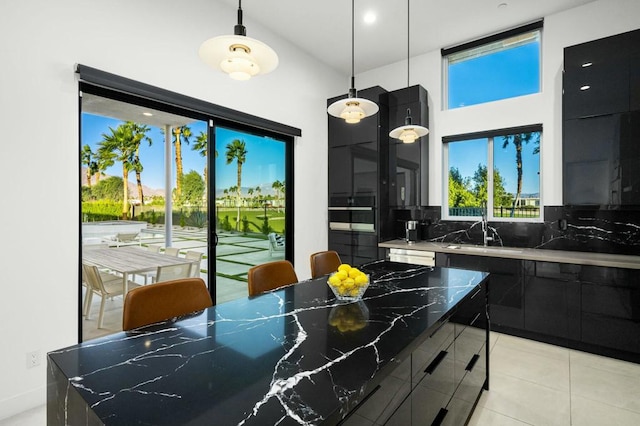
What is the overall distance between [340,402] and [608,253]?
3739mm

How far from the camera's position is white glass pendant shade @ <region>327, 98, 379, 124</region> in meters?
1.98

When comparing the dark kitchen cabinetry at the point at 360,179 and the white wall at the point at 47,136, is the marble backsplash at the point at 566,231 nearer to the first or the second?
the dark kitchen cabinetry at the point at 360,179

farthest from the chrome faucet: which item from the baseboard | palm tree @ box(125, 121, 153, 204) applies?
the baseboard

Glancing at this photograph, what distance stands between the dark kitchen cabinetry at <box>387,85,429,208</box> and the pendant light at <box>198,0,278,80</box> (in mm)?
3065

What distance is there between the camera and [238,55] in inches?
53.6

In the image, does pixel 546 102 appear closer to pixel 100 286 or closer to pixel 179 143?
pixel 179 143

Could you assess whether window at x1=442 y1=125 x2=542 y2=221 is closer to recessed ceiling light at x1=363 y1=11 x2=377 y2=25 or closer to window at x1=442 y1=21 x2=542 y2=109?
window at x1=442 y1=21 x2=542 y2=109

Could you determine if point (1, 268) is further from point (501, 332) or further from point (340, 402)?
point (501, 332)

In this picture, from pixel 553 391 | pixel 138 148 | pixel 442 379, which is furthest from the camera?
pixel 138 148

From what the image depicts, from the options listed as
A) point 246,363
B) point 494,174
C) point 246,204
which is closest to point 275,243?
point 246,204

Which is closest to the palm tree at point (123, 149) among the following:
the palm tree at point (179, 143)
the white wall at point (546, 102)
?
the palm tree at point (179, 143)

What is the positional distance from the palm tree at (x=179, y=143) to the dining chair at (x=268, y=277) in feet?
5.13

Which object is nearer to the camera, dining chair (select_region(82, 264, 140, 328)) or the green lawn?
dining chair (select_region(82, 264, 140, 328))

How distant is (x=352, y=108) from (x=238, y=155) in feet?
6.41
